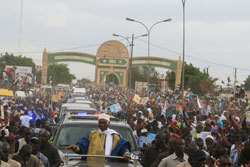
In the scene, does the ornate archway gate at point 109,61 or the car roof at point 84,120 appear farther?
the ornate archway gate at point 109,61

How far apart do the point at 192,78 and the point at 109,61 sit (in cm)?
1853

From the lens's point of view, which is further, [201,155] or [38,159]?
[38,159]

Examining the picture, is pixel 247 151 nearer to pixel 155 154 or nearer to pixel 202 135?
pixel 155 154

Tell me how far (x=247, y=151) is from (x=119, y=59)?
86.7 metres

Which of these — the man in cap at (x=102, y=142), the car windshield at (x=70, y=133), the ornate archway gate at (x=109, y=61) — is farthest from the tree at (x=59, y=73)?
the man in cap at (x=102, y=142)

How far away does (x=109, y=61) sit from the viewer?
9312 centimetres

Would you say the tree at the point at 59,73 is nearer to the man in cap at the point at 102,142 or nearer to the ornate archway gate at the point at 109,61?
the ornate archway gate at the point at 109,61

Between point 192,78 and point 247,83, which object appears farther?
point 247,83

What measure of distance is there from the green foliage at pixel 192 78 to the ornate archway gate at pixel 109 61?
1.42 metres

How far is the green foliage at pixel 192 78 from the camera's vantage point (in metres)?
75.1

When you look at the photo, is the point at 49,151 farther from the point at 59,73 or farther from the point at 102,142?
Result: the point at 59,73

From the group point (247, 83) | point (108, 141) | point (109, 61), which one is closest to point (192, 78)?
point (109, 61)

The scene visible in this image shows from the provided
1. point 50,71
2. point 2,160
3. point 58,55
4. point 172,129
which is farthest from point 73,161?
point 50,71

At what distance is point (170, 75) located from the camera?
93.1 m
